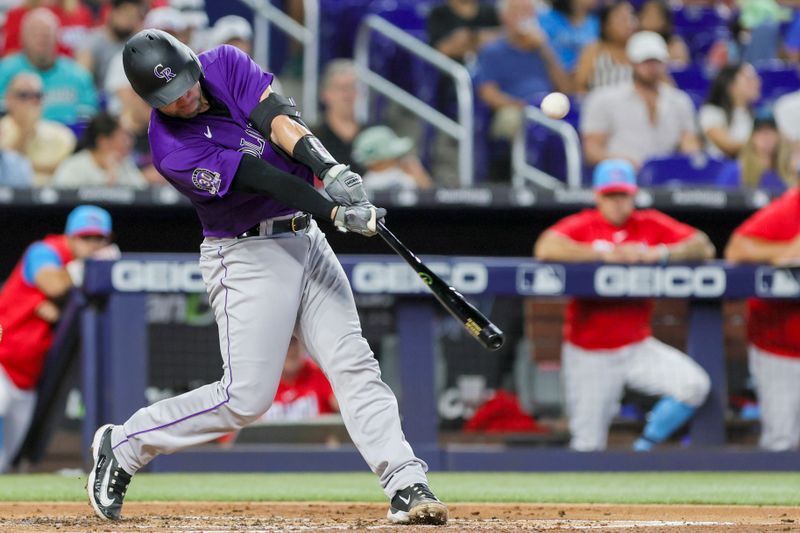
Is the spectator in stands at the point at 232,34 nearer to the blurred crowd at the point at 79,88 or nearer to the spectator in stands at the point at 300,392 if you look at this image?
the blurred crowd at the point at 79,88

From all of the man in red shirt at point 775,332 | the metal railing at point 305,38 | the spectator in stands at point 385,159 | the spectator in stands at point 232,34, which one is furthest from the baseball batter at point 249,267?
the metal railing at point 305,38

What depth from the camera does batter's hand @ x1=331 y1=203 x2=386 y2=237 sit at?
407 cm

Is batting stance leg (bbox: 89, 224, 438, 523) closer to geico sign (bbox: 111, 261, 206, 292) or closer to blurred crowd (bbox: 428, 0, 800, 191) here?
geico sign (bbox: 111, 261, 206, 292)

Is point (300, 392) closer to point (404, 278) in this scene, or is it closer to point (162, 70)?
point (404, 278)

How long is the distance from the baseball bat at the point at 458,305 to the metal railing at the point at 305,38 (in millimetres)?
4921

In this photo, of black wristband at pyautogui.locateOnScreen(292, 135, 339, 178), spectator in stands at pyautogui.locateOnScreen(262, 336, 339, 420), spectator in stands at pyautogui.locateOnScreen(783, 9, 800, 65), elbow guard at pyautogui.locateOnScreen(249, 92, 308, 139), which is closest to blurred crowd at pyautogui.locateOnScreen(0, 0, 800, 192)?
→ spectator in stands at pyautogui.locateOnScreen(783, 9, 800, 65)

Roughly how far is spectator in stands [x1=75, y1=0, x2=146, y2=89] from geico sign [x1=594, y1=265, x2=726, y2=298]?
4204 mm

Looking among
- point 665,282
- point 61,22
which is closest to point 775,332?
Answer: point 665,282

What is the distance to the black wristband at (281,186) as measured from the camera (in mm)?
4168

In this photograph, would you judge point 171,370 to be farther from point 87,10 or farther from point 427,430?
point 87,10

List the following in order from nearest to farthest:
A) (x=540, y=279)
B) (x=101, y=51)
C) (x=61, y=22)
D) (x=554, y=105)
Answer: (x=554, y=105) → (x=540, y=279) → (x=101, y=51) → (x=61, y=22)

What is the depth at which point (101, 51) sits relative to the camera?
9531 millimetres

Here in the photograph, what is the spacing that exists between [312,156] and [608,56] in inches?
240

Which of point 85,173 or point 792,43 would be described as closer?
point 85,173
